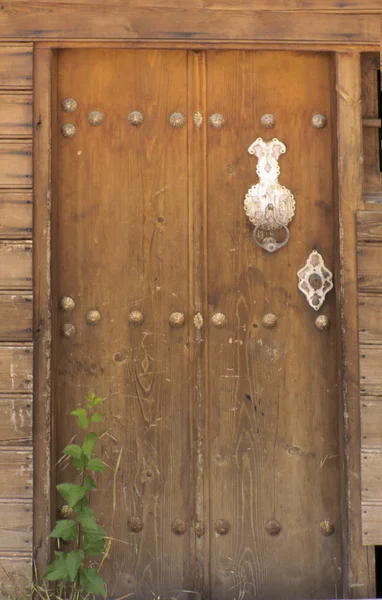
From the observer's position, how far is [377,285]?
129 inches

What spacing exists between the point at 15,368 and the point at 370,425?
145 centimetres

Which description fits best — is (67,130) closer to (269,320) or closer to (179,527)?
(269,320)

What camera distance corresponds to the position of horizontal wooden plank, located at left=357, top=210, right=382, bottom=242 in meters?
3.29

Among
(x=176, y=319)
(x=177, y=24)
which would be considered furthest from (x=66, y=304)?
(x=177, y=24)

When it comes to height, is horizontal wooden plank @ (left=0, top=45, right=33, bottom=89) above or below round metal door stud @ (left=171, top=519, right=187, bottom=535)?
above

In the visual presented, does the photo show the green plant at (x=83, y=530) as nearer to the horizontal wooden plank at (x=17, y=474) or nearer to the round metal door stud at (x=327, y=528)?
the horizontal wooden plank at (x=17, y=474)

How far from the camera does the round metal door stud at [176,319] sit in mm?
3381

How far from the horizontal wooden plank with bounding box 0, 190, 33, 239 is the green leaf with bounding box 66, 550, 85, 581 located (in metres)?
1.25

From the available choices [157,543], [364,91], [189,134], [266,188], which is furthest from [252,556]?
[364,91]

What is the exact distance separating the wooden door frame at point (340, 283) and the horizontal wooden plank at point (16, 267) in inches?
1.4

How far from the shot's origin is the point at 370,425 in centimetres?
325

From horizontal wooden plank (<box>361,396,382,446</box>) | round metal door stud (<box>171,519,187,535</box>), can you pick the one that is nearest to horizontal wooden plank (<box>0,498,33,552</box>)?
round metal door stud (<box>171,519,187,535</box>)

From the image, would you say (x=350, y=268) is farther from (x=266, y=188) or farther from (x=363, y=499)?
(x=363, y=499)

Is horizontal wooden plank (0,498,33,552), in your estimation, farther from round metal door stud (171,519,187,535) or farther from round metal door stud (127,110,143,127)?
round metal door stud (127,110,143,127)
